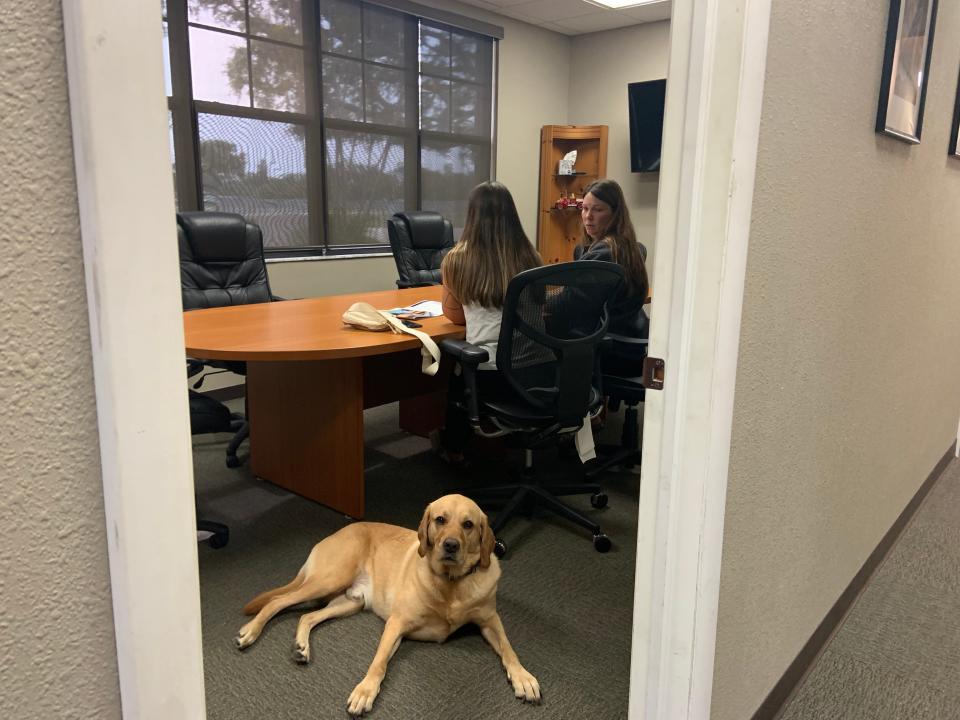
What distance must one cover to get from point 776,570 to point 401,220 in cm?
323

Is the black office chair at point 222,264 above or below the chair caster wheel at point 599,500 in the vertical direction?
above

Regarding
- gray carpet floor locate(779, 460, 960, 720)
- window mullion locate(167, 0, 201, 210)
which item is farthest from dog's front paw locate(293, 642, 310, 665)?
window mullion locate(167, 0, 201, 210)

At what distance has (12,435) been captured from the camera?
41 cm

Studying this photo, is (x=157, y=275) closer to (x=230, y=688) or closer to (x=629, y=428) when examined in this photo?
(x=230, y=688)

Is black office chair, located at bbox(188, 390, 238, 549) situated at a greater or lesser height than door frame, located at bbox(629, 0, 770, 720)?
lesser

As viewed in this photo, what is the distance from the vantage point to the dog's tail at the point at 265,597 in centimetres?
201

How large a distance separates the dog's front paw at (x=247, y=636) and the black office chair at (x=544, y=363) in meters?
0.85

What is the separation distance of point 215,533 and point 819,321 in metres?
1.97

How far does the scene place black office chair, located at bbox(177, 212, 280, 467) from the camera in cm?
332

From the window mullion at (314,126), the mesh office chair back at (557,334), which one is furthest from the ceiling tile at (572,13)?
the mesh office chair back at (557,334)

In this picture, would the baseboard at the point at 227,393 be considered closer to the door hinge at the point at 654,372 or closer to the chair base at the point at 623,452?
the chair base at the point at 623,452

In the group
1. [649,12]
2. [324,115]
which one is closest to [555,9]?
[649,12]

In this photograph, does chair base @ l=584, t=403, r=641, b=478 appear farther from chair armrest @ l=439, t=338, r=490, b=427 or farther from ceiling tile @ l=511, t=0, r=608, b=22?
ceiling tile @ l=511, t=0, r=608, b=22

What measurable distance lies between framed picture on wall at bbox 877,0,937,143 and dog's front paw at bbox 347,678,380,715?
1742mm
